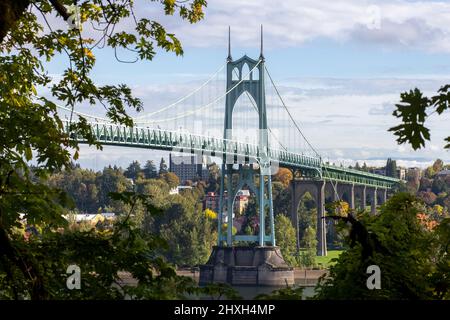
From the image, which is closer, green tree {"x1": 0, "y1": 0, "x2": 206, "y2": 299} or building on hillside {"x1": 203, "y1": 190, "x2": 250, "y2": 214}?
green tree {"x1": 0, "y1": 0, "x2": 206, "y2": 299}

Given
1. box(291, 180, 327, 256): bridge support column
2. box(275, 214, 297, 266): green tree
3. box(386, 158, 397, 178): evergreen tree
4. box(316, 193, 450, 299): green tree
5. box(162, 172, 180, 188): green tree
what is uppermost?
box(386, 158, 397, 178): evergreen tree

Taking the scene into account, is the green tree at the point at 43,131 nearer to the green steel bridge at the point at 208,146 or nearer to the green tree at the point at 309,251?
the green steel bridge at the point at 208,146

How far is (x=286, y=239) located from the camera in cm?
9494

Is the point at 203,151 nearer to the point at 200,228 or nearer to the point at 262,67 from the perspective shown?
the point at 262,67

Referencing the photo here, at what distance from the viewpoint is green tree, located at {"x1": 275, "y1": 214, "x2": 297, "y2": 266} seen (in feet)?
306

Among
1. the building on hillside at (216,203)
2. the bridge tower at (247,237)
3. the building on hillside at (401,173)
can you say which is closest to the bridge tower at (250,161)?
the bridge tower at (247,237)

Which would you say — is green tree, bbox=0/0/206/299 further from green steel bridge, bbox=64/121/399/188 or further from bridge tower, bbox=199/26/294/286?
bridge tower, bbox=199/26/294/286

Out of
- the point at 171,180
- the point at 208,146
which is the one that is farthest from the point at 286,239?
the point at 171,180

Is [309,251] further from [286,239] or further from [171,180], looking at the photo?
[171,180]

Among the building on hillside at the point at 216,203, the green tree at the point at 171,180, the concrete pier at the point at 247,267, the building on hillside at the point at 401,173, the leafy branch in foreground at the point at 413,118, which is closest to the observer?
the leafy branch in foreground at the point at 413,118

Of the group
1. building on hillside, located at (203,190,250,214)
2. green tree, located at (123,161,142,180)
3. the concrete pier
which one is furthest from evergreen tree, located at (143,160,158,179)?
the concrete pier

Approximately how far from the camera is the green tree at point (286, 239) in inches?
3670

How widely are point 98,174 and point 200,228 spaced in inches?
2186
